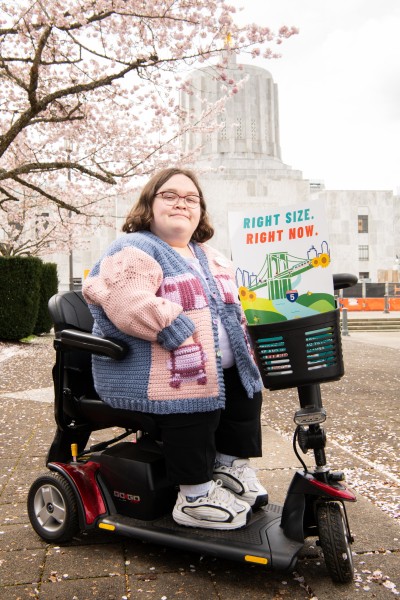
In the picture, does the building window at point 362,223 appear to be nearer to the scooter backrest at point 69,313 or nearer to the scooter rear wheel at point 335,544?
the scooter backrest at point 69,313

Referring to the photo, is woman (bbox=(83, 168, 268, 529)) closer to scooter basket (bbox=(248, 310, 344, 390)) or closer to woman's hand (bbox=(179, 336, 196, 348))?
woman's hand (bbox=(179, 336, 196, 348))

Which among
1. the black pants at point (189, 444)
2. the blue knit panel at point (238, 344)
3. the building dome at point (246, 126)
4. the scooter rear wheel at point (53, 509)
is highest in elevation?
the building dome at point (246, 126)

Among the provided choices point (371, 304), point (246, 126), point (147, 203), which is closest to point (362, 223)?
point (246, 126)

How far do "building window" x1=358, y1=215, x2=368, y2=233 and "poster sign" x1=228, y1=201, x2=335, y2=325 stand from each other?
48.8m

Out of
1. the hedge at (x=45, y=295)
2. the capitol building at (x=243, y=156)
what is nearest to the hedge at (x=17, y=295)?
the hedge at (x=45, y=295)

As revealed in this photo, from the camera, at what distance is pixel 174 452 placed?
7.20 ft

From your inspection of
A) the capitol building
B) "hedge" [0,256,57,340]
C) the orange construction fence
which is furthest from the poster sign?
the capitol building

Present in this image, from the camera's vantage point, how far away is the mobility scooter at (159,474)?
1.96m

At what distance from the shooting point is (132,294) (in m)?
2.15

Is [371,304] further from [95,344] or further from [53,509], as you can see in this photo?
[95,344]

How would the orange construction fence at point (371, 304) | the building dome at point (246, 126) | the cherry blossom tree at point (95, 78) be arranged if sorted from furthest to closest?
the building dome at point (246, 126) < the orange construction fence at point (371, 304) < the cherry blossom tree at point (95, 78)

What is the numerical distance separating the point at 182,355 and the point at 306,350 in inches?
18.9

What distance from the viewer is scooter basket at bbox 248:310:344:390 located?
6.39ft

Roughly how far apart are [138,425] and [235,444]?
0.44 meters
